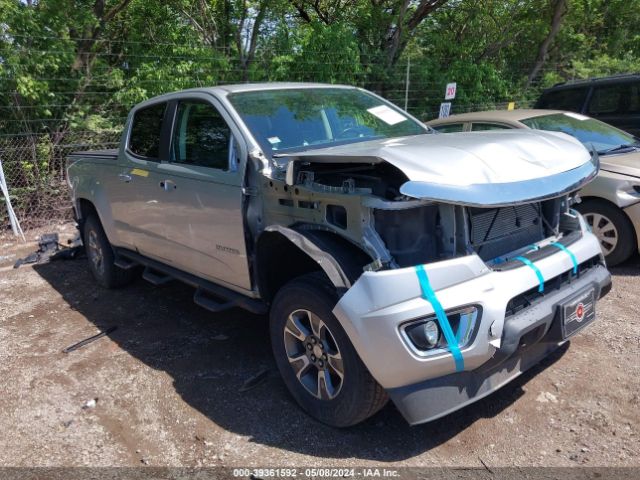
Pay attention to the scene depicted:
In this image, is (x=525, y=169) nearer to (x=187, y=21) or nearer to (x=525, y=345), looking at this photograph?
(x=525, y=345)

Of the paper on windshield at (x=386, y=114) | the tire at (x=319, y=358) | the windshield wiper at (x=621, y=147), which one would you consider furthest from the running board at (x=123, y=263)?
the windshield wiper at (x=621, y=147)

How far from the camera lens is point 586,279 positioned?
3.32 m

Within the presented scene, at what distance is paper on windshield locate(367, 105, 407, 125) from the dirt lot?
2004 millimetres

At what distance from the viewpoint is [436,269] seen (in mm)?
2697

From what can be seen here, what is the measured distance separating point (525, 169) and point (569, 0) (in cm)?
1445

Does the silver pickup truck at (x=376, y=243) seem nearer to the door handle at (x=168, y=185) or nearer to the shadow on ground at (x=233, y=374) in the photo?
the door handle at (x=168, y=185)

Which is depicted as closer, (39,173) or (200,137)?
(200,137)

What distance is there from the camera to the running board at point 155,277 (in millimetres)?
4922

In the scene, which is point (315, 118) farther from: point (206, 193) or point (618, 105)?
point (618, 105)

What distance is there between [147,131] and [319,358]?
2.86 m

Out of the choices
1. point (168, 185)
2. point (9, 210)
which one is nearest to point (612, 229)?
point (168, 185)

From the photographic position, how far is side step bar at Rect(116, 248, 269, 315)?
150 inches

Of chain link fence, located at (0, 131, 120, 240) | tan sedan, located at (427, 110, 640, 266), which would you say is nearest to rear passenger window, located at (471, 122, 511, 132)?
tan sedan, located at (427, 110, 640, 266)

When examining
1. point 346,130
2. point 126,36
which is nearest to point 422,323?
point 346,130
